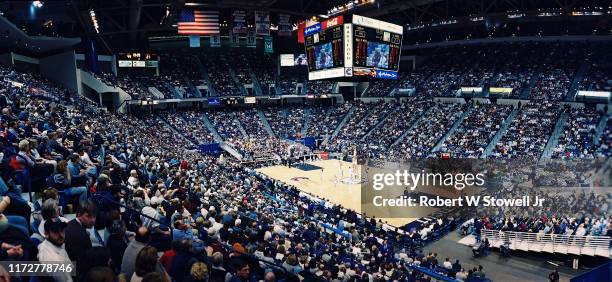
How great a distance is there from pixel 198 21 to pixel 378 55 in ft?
54.2

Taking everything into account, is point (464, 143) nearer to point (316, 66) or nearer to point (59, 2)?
point (316, 66)

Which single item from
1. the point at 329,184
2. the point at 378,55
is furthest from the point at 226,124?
the point at 378,55

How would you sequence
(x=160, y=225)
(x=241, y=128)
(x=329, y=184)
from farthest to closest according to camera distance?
(x=241, y=128) < (x=329, y=184) < (x=160, y=225)

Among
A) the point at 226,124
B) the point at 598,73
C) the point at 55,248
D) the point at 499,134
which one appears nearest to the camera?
the point at 55,248

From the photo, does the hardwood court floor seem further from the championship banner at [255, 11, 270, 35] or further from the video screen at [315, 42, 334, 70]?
the championship banner at [255, 11, 270, 35]

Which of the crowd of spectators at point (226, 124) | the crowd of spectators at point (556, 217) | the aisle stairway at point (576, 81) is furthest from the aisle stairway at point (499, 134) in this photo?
the crowd of spectators at point (226, 124)

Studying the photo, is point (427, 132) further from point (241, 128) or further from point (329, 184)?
point (241, 128)

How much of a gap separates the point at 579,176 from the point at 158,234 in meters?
23.9

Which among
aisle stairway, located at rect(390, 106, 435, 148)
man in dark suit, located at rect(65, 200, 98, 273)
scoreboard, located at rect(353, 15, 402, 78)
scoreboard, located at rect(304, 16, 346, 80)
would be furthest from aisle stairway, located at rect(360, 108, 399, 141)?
man in dark suit, located at rect(65, 200, 98, 273)

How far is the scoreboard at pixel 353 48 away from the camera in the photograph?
26.3m

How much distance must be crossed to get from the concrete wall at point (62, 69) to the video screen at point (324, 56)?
25.5m

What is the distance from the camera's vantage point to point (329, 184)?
29531mm

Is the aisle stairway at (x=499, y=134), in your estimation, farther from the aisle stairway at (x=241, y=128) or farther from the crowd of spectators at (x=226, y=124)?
the crowd of spectators at (x=226, y=124)

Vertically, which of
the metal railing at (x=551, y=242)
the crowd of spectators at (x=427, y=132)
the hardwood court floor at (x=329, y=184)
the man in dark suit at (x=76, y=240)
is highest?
the man in dark suit at (x=76, y=240)
